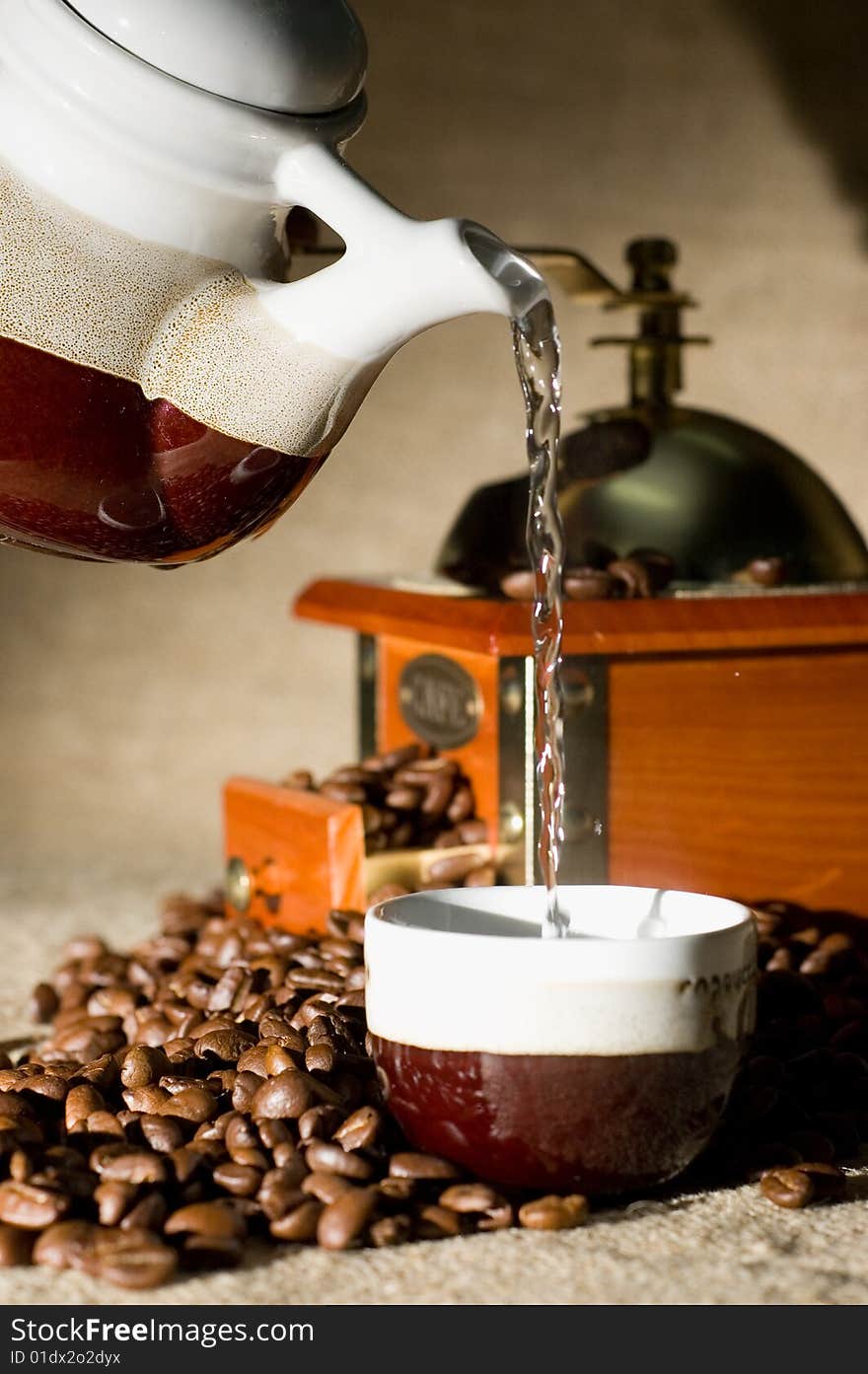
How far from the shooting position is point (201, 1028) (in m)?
0.95

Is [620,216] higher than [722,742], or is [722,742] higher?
[620,216]

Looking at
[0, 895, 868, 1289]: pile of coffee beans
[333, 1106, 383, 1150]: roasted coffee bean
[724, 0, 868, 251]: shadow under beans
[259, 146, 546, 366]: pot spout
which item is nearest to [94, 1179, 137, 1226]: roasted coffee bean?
[0, 895, 868, 1289]: pile of coffee beans

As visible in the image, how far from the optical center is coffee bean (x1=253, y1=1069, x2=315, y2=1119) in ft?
2.58

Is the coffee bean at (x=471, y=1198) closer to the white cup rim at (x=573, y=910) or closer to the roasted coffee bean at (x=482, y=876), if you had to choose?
the white cup rim at (x=573, y=910)

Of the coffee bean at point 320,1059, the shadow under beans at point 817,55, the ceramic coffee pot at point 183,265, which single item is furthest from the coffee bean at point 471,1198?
the shadow under beans at point 817,55

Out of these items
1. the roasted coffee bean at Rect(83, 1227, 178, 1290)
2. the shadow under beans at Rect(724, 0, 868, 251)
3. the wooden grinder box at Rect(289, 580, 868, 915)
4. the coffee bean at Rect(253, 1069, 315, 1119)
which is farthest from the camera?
the shadow under beans at Rect(724, 0, 868, 251)

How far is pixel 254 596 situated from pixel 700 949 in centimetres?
149

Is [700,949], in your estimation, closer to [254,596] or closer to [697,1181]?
[697,1181]

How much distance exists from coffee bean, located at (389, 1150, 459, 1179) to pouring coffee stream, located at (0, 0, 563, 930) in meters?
0.15

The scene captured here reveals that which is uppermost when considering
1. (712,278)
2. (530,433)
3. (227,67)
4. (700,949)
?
(712,278)

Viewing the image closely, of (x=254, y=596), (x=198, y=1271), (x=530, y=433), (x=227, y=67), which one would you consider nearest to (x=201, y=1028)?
(x=198, y=1271)

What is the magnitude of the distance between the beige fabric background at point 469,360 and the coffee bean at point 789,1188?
1261mm

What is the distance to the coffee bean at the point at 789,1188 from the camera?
0.79 metres

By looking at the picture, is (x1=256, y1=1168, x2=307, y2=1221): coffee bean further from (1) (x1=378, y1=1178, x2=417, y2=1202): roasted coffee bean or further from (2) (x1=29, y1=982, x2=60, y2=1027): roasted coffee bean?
(2) (x1=29, y1=982, x2=60, y2=1027): roasted coffee bean
